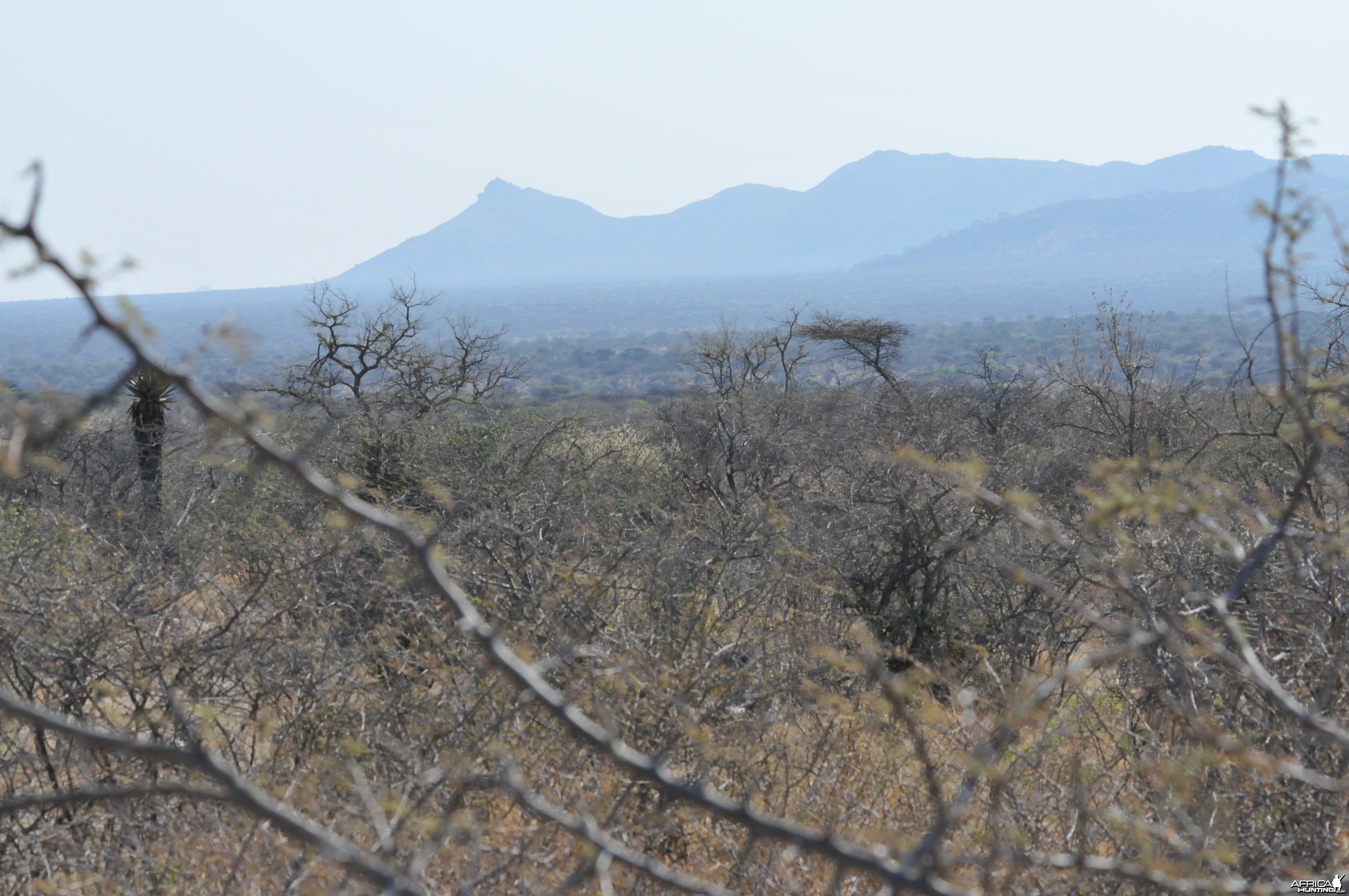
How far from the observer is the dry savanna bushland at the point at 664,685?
139cm

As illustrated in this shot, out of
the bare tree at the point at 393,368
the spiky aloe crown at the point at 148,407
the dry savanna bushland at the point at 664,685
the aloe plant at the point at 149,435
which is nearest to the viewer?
the dry savanna bushland at the point at 664,685

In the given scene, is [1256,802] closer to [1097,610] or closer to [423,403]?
[1097,610]

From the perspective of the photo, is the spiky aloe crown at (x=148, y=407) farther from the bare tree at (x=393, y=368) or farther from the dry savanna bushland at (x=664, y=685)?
the dry savanna bushland at (x=664, y=685)

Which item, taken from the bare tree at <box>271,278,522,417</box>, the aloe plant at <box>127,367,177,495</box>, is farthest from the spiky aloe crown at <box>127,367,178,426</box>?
the bare tree at <box>271,278,522,417</box>

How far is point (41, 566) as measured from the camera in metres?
5.86

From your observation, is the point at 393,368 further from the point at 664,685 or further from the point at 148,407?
the point at 664,685

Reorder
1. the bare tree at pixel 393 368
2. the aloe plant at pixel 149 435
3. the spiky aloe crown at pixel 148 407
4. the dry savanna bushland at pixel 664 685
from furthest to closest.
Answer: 1. the bare tree at pixel 393 368
2. the aloe plant at pixel 149 435
3. the spiky aloe crown at pixel 148 407
4. the dry savanna bushland at pixel 664 685

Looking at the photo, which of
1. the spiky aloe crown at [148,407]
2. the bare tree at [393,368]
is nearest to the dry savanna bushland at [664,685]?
the spiky aloe crown at [148,407]

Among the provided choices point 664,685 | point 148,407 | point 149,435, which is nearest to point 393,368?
point 148,407

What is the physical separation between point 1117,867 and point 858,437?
1788 cm

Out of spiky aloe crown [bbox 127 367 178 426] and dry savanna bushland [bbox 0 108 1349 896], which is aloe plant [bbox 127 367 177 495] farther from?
dry savanna bushland [bbox 0 108 1349 896]

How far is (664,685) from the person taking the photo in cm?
420

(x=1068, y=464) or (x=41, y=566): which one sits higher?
(x=41, y=566)

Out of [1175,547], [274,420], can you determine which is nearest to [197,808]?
[274,420]
